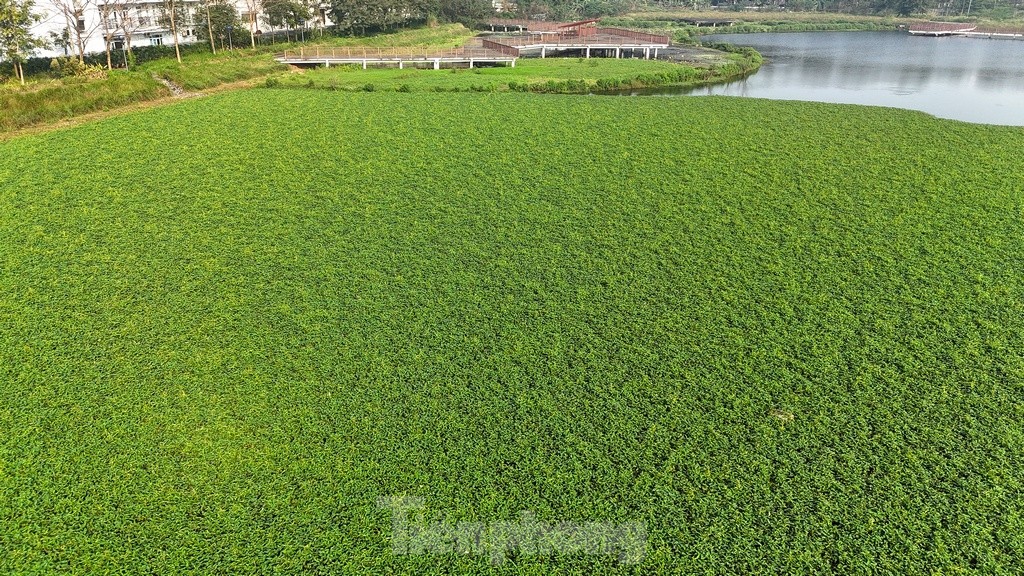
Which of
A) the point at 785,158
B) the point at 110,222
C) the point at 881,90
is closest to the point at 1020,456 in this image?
the point at 785,158

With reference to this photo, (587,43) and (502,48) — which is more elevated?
(587,43)

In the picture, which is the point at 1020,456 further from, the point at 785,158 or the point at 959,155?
the point at 959,155

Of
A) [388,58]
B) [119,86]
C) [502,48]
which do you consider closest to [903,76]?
[502,48]

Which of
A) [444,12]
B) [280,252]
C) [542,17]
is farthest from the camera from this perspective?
[542,17]

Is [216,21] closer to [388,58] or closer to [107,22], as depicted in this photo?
[107,22]

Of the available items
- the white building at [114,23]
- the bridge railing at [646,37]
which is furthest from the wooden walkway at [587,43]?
the white building at [114,23]

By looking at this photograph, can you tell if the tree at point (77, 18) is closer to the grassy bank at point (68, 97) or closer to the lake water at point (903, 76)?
the grassy bank at point (68, 97)

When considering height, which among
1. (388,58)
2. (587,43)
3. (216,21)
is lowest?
(388,58)
